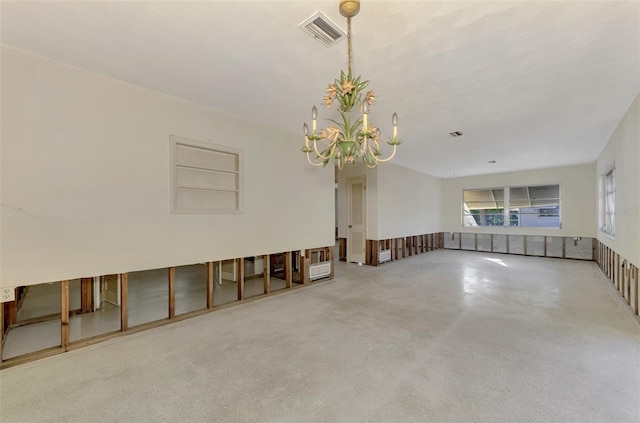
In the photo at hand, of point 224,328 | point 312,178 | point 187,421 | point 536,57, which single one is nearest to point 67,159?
point 224,328

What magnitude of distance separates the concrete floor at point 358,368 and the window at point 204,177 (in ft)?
5.03

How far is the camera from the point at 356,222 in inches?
300

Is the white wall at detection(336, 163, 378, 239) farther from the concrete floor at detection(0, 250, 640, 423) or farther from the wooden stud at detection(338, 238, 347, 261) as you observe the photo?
the concrete floor at detection(0, 250, 640, 423)

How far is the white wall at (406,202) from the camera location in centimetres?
739

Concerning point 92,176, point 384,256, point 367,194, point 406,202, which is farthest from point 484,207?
point 92,176

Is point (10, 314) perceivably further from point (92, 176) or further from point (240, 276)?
point (240, 276)

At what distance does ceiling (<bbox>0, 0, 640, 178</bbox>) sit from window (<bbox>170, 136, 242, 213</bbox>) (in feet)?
2.04

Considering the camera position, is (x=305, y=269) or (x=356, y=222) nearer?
(x=305, y=269)

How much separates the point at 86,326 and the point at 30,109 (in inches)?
97.0

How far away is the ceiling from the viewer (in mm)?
2018

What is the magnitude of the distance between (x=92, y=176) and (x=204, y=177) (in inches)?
52.2

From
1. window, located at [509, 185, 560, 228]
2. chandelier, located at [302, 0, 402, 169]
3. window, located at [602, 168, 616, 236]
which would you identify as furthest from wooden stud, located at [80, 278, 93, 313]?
window, located at [509, 185, 560, 228]

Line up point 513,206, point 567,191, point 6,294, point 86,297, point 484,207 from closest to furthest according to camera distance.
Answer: point 6,294, point 86,297, point 567,191, point 513,206, point 484,207

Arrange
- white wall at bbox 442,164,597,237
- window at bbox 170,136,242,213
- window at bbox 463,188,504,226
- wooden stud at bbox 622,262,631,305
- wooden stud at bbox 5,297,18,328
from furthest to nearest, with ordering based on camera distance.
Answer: window at bbox 463,188,504,226
white wall at bbox 442,164,597,237
wooden stud at bbox 622,262,631,305
window at bbox 170,136,242,213
wooden stud at bbox 5,297,18,328
